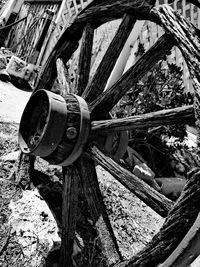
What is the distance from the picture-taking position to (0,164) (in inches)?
118

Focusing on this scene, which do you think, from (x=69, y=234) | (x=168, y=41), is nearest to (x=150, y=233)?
(x=69, y=234)

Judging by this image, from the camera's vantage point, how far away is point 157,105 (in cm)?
407

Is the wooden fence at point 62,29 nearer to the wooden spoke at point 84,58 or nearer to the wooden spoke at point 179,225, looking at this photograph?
the wooden spoke at point 84,58

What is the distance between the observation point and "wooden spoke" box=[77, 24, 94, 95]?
2658mm

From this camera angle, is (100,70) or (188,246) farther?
(100,70)

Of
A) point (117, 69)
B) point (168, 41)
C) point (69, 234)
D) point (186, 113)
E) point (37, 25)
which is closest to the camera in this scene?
A: point (186, 113)

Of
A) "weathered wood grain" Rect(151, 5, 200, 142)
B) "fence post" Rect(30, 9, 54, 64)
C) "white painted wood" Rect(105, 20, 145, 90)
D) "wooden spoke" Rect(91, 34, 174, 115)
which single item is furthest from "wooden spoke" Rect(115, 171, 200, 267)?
"fence post" Rect(30, 9, 54, 64)

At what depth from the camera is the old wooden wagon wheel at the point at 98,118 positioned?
6.01ft

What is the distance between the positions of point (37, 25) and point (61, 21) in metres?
0.52

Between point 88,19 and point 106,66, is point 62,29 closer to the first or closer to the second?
point 88,19

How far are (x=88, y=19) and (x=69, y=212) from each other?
1.37 metres

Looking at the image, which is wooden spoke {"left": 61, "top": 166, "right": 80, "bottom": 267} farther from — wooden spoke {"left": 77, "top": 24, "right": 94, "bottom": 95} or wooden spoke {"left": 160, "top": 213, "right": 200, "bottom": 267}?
wooden spoke {"left": 160, "top": 213, "right": 200, "bottom": 267}

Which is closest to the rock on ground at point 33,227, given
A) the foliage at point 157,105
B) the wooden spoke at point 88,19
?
the wooden spoke at point 88,19

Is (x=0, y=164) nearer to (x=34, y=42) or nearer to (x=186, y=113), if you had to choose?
(x=186, y=113)
